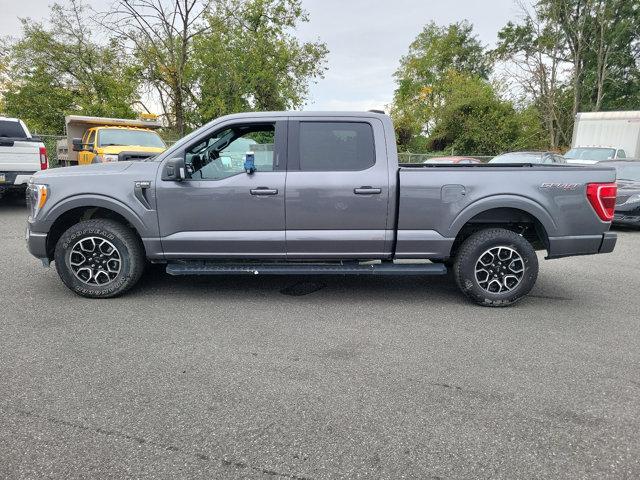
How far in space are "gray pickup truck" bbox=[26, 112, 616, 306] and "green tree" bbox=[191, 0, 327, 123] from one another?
22.4m

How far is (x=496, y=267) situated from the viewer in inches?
178

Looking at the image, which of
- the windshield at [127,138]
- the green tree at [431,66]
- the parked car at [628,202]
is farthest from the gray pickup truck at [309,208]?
the green tree at [431,66]

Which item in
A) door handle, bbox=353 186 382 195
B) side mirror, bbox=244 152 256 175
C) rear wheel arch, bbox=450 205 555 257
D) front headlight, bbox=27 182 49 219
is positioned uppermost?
side mirror, bbox=244 152 256 175

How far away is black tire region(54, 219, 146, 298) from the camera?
4445 millimetres

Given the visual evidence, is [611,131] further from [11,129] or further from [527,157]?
[11,129]

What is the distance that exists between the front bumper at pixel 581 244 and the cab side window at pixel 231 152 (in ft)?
9.82

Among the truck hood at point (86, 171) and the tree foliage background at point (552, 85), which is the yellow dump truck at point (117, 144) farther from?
the tree foliage background at point (552, 85)

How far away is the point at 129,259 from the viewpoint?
Answer: 14.7 feet

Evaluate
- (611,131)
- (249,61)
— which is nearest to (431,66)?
(249,61)

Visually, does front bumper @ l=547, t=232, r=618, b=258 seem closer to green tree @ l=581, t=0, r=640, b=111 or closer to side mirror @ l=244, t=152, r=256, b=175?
side mirror @ l=244, t=152, r=256, b=175

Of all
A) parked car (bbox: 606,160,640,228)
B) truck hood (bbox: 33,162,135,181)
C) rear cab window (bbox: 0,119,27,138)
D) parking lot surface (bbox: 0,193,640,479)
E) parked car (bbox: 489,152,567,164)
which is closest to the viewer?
parking lot surface (bbox: 0,193,640,479)

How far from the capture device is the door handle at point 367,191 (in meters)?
4.33

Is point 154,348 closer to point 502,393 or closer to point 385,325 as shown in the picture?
point 385,325

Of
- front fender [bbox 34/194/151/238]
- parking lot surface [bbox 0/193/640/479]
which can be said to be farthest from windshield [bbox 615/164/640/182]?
front fender [bbox 34/194/151/238]
